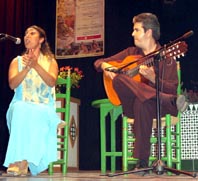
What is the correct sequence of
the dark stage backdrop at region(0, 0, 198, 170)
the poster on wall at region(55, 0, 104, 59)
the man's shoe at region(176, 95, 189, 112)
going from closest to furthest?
the man's shoe at region(176, 95, 189, 112) → the dark stage backdrop at region(0, 0, 198, 170) → the poster on wall at region(55, 0, 104, 59)

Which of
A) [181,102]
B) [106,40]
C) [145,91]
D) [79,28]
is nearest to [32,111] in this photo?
[145,91]

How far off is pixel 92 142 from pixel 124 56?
6.82 ft

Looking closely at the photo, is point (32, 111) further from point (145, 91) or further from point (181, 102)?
point (181, 102)

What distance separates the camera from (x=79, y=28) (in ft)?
18.1

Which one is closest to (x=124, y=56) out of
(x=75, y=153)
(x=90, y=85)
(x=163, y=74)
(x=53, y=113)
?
(x=163, y=74)

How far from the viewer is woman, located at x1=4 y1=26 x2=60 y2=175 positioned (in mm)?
2953

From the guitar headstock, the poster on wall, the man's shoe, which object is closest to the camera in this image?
the guitar headstock

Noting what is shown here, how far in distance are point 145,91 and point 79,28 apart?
274 cm

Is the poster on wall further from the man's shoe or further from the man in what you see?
the man's shoe

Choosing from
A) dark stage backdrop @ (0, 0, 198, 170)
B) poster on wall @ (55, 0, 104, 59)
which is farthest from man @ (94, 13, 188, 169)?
poster on wall @ (55, 0, 104, 59)

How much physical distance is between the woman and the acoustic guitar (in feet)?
1.38

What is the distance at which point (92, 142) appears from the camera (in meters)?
5.14

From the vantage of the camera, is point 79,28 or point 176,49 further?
point 79,28

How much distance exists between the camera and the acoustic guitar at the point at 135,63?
2.56 metres
